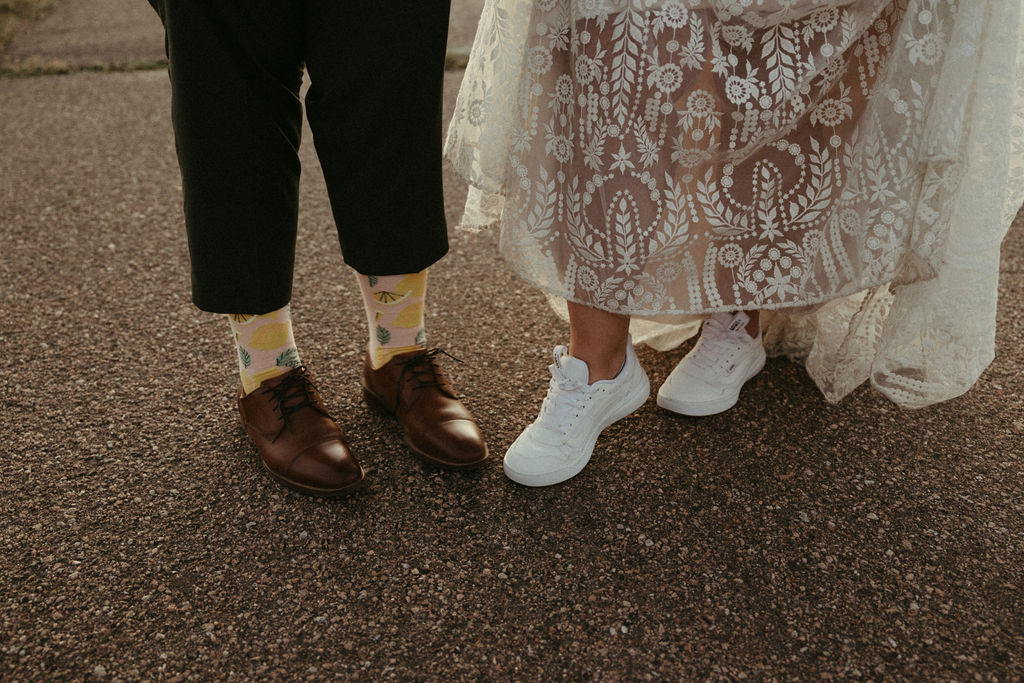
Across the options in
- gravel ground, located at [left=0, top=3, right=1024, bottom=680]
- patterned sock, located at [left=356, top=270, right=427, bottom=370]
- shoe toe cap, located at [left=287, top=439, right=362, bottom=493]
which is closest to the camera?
gravel ground, located at [left=0, top=3, right=1024, bottom=680]

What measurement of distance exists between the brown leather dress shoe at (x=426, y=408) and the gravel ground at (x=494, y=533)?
0.04 m

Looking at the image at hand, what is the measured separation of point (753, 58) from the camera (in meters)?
1.19

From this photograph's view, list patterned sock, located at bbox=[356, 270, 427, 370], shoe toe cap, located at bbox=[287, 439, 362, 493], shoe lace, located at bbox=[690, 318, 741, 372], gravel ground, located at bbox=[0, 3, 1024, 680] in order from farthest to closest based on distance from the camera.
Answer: shoe lace, located at bbox=[690, 318, 741, 372]
patterned sock, located at bbox=[356, 270, 427, 370]
shoe toe cap, located at bbox=[287, 439, 362, 493]
gravel ground, located at bbox=[0, 3, 1024, 680]

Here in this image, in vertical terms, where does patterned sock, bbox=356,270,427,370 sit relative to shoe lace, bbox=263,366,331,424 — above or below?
above

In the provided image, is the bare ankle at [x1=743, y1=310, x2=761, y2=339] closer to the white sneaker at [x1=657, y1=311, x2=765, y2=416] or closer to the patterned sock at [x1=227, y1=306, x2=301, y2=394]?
the white sneaker at [x1=657, y1=311, x2=765, y2=416]

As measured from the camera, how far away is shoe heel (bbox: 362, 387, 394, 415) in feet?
5.14

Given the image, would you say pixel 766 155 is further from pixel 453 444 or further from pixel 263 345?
pixel 263 345

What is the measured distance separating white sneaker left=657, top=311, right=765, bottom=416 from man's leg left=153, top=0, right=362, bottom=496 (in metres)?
0.59

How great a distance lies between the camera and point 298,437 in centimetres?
138

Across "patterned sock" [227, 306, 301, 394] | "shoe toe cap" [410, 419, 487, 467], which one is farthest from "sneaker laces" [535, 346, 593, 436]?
"patterned sock" [227, 306, 301, 394]

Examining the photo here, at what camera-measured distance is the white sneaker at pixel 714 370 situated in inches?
60.8

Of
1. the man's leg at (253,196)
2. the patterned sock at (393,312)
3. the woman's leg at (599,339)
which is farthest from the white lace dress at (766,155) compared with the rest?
the man's leg at (253,196)

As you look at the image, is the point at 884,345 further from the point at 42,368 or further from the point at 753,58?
the point at 42,368

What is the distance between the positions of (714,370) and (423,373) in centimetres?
53
